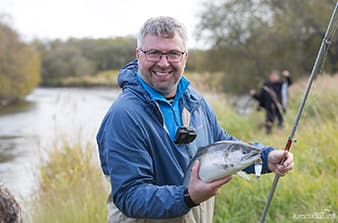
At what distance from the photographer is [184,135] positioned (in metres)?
2.15

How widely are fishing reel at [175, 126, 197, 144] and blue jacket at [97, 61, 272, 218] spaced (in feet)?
0.12

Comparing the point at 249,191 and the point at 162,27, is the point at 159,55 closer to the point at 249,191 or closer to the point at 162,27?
the point at 162,27

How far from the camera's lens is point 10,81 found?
33562 millimetres

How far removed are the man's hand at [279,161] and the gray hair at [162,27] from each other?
2.37ft

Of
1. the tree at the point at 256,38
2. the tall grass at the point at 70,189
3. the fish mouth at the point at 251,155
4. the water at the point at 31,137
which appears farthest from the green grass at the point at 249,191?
the tree at the point at 256,38

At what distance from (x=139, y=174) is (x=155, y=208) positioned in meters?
0.16

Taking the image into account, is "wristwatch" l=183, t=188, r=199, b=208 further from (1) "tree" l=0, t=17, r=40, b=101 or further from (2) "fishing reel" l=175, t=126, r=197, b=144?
(1) "tree" l=0, t=17, r=40, b=101

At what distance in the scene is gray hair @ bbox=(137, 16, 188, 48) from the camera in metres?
2.15

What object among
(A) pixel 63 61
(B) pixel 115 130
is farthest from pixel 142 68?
(A) pixel 63 61

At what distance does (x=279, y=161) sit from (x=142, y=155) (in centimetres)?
70

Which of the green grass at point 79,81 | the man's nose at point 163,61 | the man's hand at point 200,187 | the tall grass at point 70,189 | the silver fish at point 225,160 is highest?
the man's nose at point 163,61

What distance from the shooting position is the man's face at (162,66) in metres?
2.18

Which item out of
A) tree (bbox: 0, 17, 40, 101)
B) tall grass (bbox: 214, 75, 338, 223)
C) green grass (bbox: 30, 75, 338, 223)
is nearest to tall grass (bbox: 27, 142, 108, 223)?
green grass (bbox: 30, 75, 338, 223)

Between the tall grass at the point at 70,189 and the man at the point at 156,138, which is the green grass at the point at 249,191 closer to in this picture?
the tall grass at the point at 70,189
